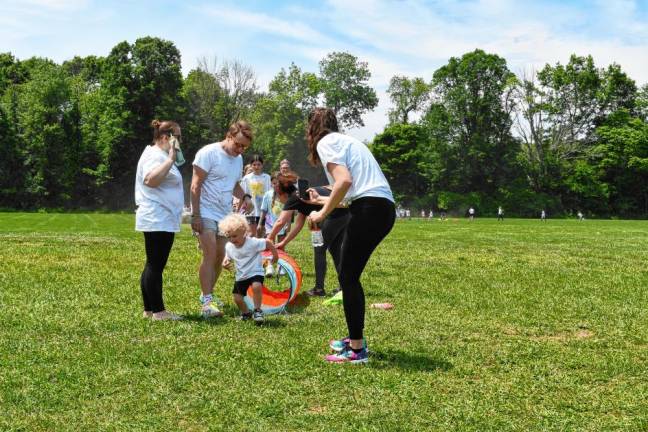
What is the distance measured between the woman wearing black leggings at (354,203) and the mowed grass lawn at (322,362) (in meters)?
0.49

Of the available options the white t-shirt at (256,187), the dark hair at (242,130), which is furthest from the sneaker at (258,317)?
the white t-shirt at (256,187)

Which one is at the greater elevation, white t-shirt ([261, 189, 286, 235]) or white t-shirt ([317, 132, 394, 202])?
white t-shirt ([317, 132, 394, 202])

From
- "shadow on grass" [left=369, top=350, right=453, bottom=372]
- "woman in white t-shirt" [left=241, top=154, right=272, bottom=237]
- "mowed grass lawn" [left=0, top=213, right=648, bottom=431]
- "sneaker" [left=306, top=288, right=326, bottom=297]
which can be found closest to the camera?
"mowed grass lawn" [left=0, top=213, right=648, bottom=431]

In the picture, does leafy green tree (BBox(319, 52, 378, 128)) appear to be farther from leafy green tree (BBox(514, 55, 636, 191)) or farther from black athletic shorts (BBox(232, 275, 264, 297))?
black athletic shorts (BBox(232, 275, 264, 297))

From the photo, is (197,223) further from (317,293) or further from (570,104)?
(570,104)

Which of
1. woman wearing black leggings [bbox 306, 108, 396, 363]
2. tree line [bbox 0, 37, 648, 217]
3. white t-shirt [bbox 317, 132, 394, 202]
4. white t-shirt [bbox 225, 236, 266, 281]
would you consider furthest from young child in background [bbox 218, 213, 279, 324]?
tree line [bbox 0, 37, 648, 217]

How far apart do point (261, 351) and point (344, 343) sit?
28.2 inches

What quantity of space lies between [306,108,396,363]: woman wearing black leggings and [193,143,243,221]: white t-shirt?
201 centimetres

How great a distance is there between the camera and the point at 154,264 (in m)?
6.64

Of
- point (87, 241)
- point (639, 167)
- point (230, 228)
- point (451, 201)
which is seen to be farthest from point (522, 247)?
point (639, 167)

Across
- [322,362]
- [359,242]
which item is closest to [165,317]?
[322,362]

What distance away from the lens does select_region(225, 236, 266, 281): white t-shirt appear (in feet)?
21.9

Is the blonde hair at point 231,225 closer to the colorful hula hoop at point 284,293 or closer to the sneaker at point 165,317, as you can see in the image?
the colorful hula hoop at point 284,293

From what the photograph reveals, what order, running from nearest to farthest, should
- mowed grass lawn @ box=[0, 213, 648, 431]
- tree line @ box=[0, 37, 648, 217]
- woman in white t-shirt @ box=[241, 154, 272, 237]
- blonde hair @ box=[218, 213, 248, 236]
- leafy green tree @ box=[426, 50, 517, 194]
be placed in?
mowed grass lawn @ box=[0, 213, 648, 431]
blonde hair @ box=[218, 213, 248, 236]
woman in white t-shirt @ box=[241, 154, 272, 237]
tree line @ box=[0, 37, 648, 217]
leafy green tree @ box=[426, 50, 517, 194]
